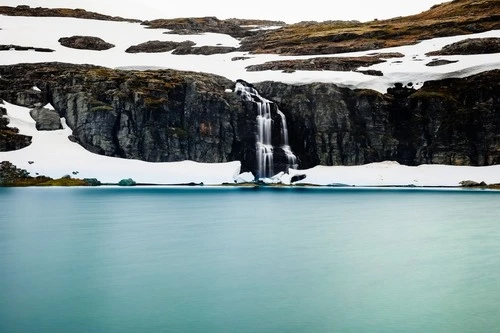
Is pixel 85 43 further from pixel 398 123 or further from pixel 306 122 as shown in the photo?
pixel 398 123

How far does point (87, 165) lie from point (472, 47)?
200 ft

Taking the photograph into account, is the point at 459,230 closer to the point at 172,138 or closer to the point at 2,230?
A: the point at 2,230

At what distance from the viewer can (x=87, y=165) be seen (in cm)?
5891

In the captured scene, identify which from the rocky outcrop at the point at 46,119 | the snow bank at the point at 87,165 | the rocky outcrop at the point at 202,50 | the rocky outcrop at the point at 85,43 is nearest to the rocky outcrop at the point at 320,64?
the rocky outcrop at the point at 202,50

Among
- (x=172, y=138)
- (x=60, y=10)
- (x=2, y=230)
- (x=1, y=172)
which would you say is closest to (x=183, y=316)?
(x=2, y=230)

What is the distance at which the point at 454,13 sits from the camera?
11044 cm

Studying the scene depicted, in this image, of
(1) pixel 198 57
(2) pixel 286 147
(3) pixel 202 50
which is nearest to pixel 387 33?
(3) pixel 202 50

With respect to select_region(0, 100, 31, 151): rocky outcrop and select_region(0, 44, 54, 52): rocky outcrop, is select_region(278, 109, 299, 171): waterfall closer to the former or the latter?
select_region(0, 100, 31, 151): rocky outcrop

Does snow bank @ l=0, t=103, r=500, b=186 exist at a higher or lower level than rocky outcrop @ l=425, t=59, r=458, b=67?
lower

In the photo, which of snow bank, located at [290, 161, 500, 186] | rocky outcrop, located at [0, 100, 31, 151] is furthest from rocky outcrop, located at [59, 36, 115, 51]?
snow bank, located at [290, 161, 500, 186]

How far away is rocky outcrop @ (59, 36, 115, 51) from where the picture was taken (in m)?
99.9

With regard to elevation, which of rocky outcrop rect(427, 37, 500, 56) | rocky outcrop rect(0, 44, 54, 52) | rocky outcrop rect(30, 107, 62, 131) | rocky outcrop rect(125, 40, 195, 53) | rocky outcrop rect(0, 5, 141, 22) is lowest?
rocky outcrop rect(30, 107, 62, 131)

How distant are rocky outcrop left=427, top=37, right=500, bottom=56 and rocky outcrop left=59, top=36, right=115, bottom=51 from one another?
6425cm

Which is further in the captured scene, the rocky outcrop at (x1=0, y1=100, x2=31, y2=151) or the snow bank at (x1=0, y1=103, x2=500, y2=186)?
the rocky outcrop at (x1=0, y1=100, x2=31, y2=151)
